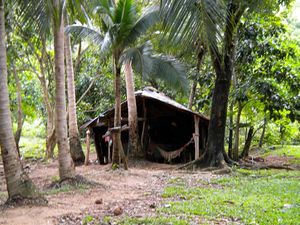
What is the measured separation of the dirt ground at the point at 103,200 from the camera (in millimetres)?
5312

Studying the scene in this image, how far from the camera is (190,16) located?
3443mm

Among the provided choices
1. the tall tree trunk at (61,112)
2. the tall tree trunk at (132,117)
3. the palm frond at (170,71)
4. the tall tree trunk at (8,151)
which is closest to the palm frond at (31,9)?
the tall tree trunk at (8,151)

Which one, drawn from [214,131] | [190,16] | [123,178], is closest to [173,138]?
[214,131]

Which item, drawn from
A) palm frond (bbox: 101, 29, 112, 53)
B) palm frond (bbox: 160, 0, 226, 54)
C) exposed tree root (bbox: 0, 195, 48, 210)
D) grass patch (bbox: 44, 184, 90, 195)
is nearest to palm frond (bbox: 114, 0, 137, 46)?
palm frond (bbox: 101, 29, 112, 53)

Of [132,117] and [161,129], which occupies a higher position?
[132,117]

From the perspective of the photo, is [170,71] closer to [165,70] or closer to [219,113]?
[165,70]

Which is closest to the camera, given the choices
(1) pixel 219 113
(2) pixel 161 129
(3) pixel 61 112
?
(3) pixel 61 112

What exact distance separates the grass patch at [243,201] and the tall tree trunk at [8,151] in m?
2.20

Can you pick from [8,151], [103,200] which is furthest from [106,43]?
[8,151]

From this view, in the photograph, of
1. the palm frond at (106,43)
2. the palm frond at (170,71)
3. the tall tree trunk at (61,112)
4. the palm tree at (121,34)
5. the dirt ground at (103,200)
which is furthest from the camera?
the palm frond at (170,71)

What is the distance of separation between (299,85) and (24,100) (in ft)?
46.2

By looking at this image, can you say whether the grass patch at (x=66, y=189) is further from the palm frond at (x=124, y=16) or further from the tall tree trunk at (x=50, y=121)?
the tall tree trunk at (x=50, y=121)

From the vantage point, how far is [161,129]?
55.8ft

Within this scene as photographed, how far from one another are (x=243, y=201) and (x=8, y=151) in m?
3.86
